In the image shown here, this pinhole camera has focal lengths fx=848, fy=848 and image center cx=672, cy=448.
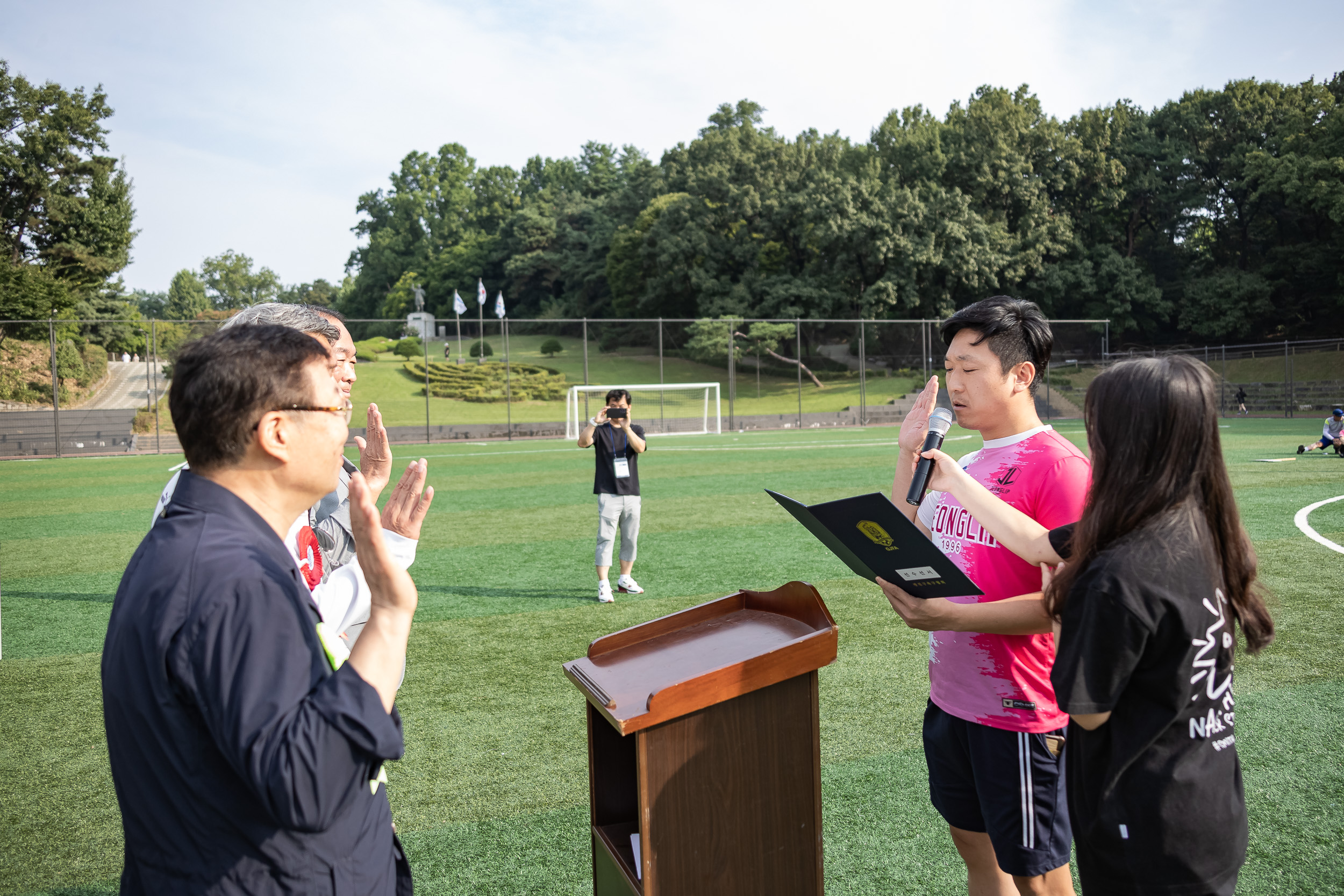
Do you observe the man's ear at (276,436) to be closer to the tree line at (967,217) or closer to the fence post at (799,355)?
the fence post at (799,355)

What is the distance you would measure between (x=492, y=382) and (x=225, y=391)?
3422 cm

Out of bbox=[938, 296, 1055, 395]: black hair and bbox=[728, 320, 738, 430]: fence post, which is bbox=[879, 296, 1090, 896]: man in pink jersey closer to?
bbox=[938, 296, 1055, 395]: black hair

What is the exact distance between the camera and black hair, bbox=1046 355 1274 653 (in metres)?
1.70

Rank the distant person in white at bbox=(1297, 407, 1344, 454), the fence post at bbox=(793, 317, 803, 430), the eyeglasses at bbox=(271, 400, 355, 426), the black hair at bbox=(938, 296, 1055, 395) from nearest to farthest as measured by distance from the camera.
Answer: the eyeglasses at bbox=(271, 400, 355, 426)
the black hair at bbox=(938, 296, 1055, 395)
the distant person in white at bbox=(1297, 407, 1344, 454)
the fence post at bbox=(793, 317, 803, 430)

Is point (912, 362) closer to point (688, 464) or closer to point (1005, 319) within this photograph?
point (688, 464)

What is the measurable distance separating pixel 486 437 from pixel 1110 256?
37.1 m

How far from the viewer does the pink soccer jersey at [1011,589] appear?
92.6 inches

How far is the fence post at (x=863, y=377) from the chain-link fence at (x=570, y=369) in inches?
4.5

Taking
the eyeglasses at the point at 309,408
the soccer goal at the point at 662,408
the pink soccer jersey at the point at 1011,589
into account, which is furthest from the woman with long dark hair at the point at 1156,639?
the soccer goal at the point at 662,408

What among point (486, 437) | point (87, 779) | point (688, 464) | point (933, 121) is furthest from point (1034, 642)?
point (933, 121)

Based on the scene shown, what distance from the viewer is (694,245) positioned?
4966 cm

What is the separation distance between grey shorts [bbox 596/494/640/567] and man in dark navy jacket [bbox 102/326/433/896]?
6240mm

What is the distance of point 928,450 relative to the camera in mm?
2459

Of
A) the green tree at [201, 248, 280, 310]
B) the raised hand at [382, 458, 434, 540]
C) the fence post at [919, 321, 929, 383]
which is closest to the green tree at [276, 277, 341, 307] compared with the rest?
the green tree at [201, 248, 280, 310]
